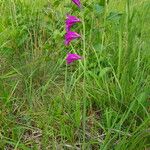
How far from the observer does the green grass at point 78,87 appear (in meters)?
1.79

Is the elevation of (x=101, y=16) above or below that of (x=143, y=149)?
above

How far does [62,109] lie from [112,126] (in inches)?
12.1

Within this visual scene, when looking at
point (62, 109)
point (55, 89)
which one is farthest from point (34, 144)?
point (55, 89)

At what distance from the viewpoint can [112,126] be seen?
1728 mm

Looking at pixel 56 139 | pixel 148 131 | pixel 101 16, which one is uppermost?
pixel 101 16

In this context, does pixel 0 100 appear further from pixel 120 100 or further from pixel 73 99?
pixel 120 100

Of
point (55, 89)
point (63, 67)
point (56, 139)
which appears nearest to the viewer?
point (56, 139)

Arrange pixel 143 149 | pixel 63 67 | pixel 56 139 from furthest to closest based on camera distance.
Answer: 1. pixel 63 67
2. pixel 56 139
3. pixel 143 149

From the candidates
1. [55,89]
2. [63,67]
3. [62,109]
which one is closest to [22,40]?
[63,67]

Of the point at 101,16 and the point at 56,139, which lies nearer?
the point at 56,139

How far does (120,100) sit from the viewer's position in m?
1.98

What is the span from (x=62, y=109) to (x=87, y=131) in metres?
0.16

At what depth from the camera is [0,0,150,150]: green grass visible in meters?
1.79

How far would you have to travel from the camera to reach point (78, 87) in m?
2.11
